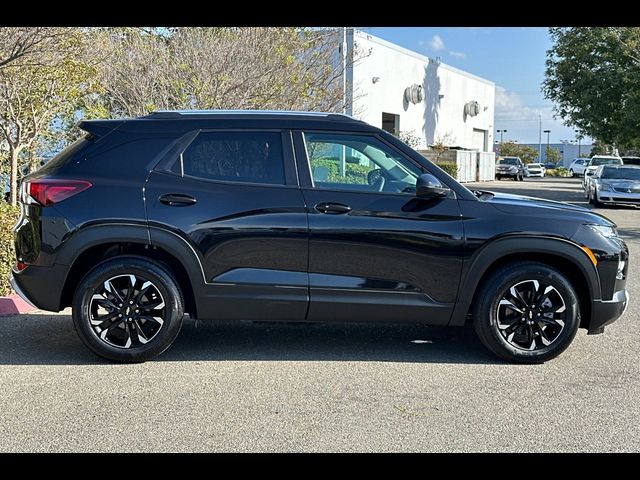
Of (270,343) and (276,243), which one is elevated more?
(276,243)

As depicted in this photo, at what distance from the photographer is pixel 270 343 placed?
6.16 m

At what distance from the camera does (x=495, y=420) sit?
4422mm

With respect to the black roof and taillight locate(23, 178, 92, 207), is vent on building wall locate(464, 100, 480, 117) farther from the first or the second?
taillight locate(23, 178, 92, 207)

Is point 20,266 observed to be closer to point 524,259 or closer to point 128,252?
point 128,252

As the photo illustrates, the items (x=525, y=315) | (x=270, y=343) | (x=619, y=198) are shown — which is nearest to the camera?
(x=525, y=315)

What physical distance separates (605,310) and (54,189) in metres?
4.33

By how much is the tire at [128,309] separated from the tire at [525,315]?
2380 millimetres

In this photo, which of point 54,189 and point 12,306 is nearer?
point 54,189

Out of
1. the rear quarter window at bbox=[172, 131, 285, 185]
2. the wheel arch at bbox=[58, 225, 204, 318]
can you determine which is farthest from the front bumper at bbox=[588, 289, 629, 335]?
the wheel arch at bbox=[58, 225, 204, 318]

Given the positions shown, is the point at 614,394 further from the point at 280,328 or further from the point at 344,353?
the point at 280,328

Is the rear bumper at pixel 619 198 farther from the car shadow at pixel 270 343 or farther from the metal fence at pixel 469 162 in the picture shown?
the car shadow at pixel 270 343

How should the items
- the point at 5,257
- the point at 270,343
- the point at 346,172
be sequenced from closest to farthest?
1. the point at 346,172
2. the point at 270,343
3. the point at 5,257

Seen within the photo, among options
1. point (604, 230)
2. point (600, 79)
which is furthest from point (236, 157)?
point (600, 79)
